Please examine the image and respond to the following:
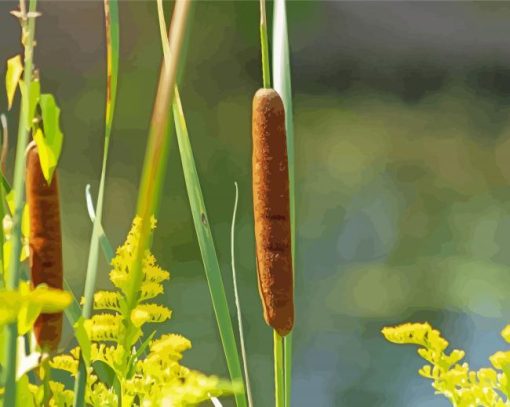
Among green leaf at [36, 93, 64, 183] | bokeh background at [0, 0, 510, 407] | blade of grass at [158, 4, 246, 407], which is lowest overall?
blade of grass at [158, 4, 246, 407]

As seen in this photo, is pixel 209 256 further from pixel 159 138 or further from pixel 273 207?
pixel 159 138

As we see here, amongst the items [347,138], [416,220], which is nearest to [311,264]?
[416,220]

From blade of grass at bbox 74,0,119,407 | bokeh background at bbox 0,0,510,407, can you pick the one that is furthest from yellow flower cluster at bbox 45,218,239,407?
bokeh background at bbox 0,0,510,407

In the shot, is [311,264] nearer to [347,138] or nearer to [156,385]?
[347,138]

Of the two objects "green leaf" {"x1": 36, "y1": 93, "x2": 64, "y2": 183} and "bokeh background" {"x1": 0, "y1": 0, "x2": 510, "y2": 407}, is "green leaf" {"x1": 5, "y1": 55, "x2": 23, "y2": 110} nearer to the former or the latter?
"green leaf" {"x1": 36, "y1": 93, "x2": 64, "y2": 183}

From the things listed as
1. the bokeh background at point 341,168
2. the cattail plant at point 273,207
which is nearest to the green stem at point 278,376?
the cattail plant at point 273,207

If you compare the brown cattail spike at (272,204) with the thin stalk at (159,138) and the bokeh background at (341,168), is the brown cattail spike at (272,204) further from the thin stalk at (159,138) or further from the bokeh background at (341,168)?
the bokeh background at (341,168)

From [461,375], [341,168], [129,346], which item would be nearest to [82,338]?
[129,346]
